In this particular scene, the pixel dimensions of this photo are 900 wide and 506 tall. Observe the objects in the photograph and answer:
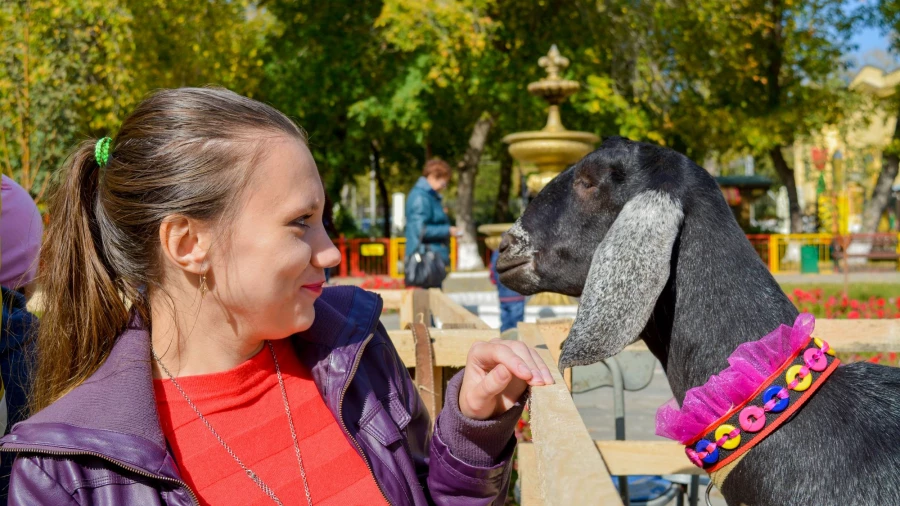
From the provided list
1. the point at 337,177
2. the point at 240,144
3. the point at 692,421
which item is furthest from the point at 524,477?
the point at 337,177

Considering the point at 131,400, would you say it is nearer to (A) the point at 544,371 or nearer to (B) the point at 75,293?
(B) the point at 75,293

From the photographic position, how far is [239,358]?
6.27 feet

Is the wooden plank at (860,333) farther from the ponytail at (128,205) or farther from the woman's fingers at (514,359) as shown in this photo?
the ponytail at (128,205)

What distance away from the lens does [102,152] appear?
1.90 m

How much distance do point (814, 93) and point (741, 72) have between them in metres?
3.04

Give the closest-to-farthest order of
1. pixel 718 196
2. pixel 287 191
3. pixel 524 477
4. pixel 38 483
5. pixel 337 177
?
pixel 38 483 < pixel 287 191 < pixel 718 196 < pixel 524 477 < pixel 337 177

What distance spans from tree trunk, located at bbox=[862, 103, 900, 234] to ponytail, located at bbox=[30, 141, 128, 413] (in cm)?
2640

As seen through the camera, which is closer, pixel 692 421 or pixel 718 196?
pixel 692 421

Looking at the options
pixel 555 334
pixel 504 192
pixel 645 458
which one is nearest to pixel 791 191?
pixel 504 192

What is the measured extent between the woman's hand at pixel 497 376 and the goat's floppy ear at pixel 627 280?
37 centimetres

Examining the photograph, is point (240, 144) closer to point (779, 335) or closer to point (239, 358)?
point (239, 358)

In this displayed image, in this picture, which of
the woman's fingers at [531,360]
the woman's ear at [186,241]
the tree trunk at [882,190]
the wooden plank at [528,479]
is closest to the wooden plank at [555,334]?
the wooden plank at [528,479]

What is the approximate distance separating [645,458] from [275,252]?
1.49 metres

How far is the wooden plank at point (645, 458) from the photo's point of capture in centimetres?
263
